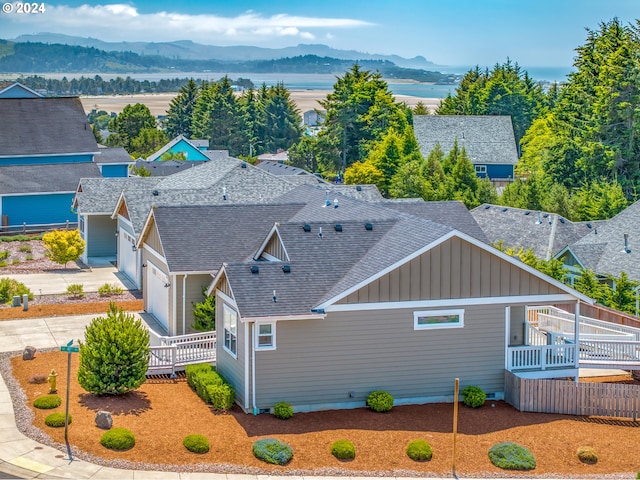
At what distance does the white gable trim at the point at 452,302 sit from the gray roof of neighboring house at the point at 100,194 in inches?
1001

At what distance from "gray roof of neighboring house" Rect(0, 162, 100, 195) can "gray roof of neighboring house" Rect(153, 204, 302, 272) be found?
29783mm

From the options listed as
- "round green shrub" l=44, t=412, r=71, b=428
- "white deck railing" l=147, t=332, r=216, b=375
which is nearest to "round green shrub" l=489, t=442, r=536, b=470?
"white deck railing" l=147, t=332, r=216, b=375

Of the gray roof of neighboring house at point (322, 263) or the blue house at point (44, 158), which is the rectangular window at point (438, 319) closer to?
the gray roof of neighboring house at point (322, 263)

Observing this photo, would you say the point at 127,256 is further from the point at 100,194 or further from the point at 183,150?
the point at 183,150

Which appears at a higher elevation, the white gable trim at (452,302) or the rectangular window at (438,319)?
the white gable trim at (452,302)

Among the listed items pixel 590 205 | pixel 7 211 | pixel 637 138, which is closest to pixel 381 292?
pixel 590 205

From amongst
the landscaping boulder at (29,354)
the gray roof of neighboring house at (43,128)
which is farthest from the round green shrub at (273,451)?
the gray roof of neighboring house at (43,128)

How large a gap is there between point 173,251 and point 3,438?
11.6 m

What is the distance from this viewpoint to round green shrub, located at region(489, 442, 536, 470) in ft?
76.2

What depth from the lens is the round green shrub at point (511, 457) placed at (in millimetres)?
23234

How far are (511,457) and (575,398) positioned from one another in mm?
4919

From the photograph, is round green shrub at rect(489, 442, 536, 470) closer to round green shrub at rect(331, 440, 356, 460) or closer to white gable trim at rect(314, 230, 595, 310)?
round green shrub at rect(331, 440, 356, 460)

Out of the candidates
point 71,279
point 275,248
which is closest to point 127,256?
point 71,279

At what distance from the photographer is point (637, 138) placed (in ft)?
246
